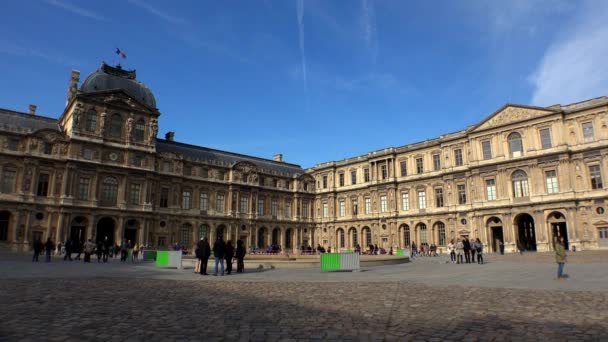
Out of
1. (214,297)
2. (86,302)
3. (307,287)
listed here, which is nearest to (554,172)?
(307,287)

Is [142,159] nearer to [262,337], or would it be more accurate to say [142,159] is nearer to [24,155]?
[24,155]

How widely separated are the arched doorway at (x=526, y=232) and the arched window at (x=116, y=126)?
44527 mm

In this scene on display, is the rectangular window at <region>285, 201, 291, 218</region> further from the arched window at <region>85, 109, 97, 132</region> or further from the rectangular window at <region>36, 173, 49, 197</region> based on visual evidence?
the rectangular window at <region>36, 173, 49, 197</region>

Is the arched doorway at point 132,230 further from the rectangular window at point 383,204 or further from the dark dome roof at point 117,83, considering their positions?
the rectangular window at point 383,204

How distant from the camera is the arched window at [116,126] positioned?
44219 millimetres

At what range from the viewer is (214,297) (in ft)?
35.0

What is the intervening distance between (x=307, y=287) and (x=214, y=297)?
11.6 ft

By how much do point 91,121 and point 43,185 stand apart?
26.4 feet

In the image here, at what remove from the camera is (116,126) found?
146ft

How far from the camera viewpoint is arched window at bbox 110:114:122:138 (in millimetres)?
44219

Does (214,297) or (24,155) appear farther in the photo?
(24,155)

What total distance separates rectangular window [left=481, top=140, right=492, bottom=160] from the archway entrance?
4425 cm

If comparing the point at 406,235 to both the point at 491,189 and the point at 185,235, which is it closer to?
the point at 491,189

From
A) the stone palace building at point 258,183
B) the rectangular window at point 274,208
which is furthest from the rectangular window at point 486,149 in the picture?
the rectangular window at point 274,208
